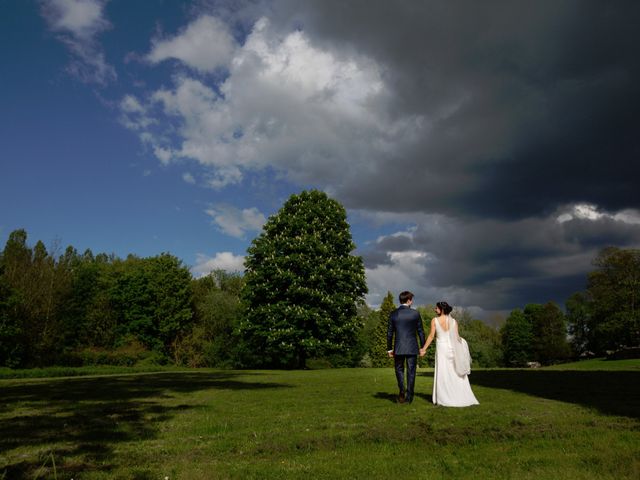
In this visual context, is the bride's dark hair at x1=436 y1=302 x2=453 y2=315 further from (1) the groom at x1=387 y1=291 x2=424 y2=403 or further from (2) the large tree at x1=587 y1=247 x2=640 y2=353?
(2) the large tree at x1=587 y1=247 x2=640 y2=353

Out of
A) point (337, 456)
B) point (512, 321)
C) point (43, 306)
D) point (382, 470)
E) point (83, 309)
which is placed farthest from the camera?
point (512, 321)

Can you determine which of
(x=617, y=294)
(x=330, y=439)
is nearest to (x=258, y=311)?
(x=330, y=439)

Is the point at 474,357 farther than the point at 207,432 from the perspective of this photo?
Yes

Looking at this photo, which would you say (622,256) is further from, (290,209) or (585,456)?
(585,456)

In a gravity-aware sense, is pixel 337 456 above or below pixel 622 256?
below

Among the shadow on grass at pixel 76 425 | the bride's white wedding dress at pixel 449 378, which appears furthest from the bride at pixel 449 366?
the shadow on grass at pixel 76 425

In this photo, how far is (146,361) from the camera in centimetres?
5600

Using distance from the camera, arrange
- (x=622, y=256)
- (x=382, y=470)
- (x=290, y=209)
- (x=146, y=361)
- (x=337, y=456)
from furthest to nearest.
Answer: (x=622, y=256), (x=146, y=361), (x=290, y=209), (x=337, y=456), (x=382, y=470)

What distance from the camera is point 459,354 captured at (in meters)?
11.9

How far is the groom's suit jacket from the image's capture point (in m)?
12.1

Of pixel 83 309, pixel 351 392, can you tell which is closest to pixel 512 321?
pixel 83 309

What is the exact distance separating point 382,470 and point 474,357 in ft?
292

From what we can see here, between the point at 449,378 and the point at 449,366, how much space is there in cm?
33

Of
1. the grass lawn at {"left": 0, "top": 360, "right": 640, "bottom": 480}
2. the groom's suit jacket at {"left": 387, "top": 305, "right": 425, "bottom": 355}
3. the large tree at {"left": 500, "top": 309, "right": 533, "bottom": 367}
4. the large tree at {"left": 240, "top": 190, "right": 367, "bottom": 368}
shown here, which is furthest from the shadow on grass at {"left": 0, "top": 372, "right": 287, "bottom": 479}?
the large tree at {"left": 500, "top": 309, "right": 533, "bottom": 367}
